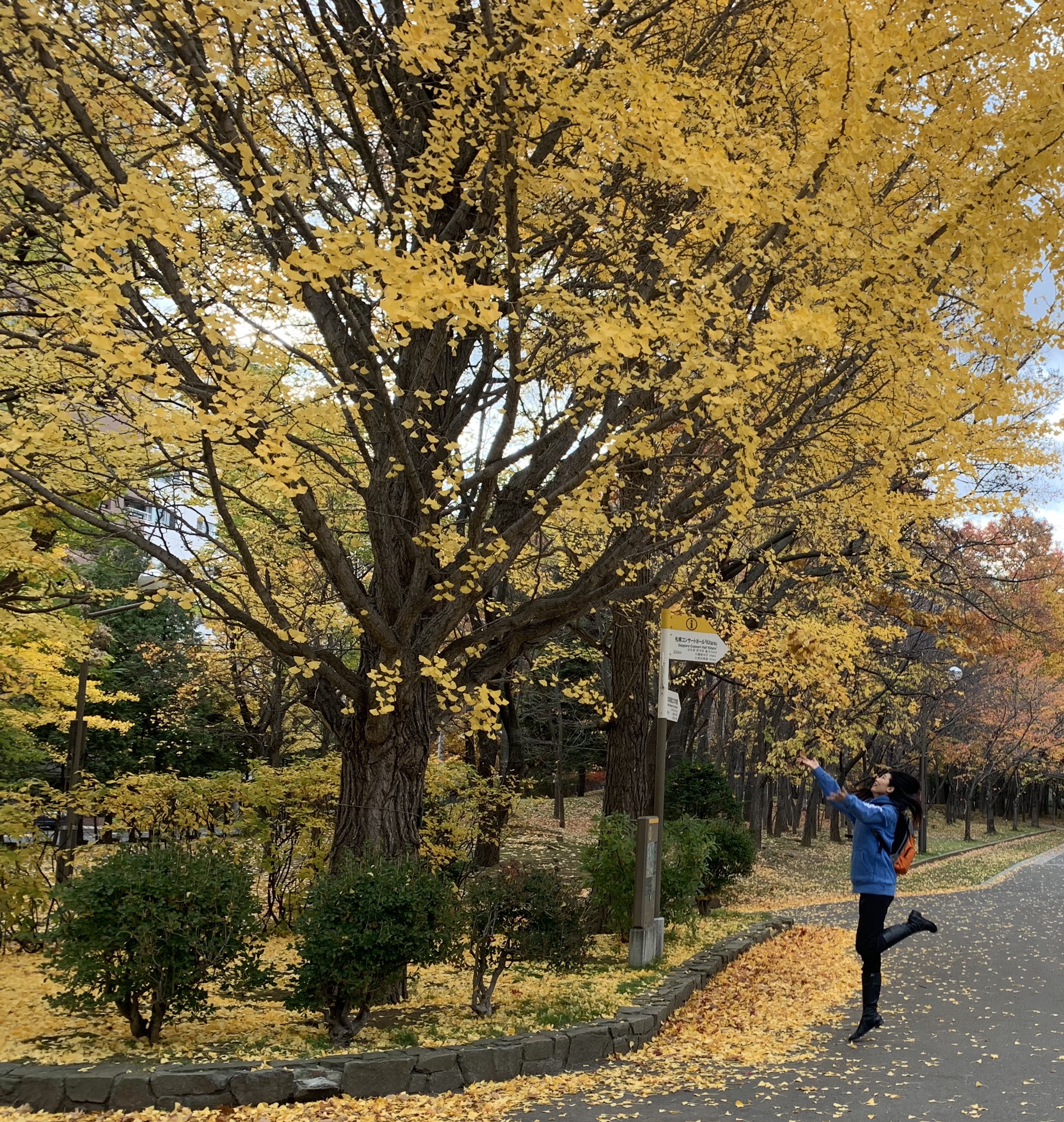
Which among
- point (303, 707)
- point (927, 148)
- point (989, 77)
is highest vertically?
point (989, 77)

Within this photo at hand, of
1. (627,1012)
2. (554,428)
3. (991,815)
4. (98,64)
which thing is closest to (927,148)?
(554,428)

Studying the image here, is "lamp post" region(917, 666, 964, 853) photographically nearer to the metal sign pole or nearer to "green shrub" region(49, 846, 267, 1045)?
the metal sign pole

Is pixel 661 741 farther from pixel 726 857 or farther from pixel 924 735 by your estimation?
pixel 924 735

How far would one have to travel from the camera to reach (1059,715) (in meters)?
40.1

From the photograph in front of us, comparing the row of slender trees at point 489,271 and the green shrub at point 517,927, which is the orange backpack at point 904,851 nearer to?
the green shrub at point 517,927

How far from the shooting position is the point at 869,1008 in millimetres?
6160

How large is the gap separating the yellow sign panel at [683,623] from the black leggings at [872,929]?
2579 millimetres

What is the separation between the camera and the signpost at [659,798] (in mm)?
7578

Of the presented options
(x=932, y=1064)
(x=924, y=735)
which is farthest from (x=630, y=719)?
(x=924, y=735)

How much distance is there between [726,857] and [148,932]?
7.96m

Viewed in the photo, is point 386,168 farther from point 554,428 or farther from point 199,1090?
point 199,1090

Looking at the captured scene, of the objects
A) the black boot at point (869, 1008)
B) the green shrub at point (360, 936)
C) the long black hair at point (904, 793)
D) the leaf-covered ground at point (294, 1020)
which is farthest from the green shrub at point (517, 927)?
the long black hair at point (904, 793)

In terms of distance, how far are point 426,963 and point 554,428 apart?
359 centimetres

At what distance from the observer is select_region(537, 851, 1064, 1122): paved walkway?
15.1 feet
